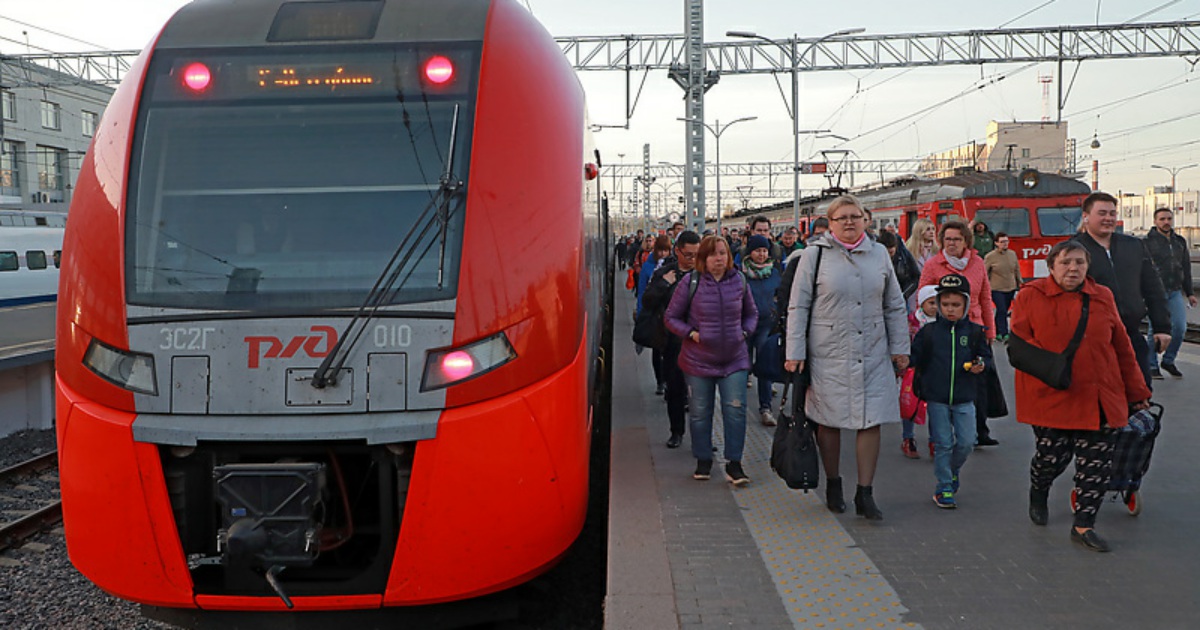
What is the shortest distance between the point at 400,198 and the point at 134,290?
1086 mm

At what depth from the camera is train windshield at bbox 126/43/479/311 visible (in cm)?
393

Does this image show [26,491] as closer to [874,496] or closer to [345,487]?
[345,487]

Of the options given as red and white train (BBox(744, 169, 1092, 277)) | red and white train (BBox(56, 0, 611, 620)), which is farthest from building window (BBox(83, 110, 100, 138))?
red and white train (BBox(56, 0, 611, 620))

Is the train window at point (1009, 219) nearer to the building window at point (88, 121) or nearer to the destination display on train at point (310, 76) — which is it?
the destination display on train at point (310, 76)

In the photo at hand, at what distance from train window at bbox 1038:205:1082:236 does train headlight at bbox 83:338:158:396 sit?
19.0 meters

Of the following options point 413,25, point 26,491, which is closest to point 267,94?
point 413,25

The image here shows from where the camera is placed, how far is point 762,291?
811 cm

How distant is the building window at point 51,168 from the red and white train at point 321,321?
148ft

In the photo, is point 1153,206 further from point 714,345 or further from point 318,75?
point 318,75

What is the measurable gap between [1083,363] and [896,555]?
1.31 metres

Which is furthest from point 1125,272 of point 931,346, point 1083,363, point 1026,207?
point 1026,207

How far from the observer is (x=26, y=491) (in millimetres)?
7637

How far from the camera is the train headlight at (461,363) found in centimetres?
376

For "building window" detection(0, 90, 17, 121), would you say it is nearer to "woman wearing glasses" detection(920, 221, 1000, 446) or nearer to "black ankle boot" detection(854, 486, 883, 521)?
"woman wearing glasses" detection(920, 221, 1000, 446)
